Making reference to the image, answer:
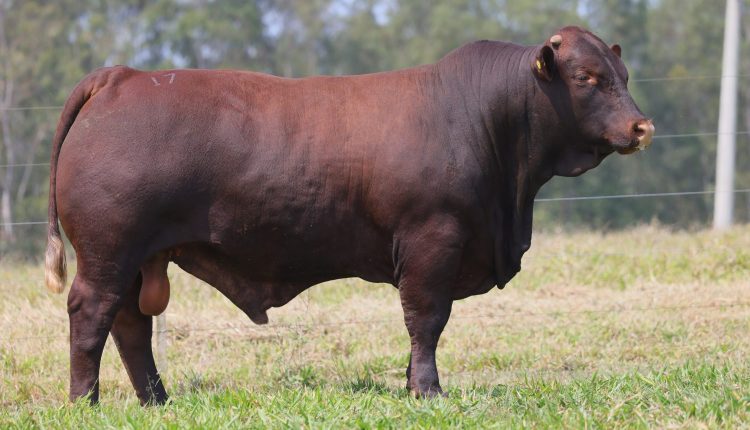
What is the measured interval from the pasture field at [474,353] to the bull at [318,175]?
0.60 meters

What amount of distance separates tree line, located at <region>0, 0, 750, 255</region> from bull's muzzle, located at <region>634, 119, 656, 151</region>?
21.6 meters

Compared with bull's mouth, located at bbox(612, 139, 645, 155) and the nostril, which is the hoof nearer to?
bull's mouth, located at bbox(612, 139, 645, 155)

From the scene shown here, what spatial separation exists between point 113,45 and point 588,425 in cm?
3226

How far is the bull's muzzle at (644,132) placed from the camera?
211 inches

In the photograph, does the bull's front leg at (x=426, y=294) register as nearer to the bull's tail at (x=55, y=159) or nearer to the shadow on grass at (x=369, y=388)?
the shadow on grass at (x=369, y=388)

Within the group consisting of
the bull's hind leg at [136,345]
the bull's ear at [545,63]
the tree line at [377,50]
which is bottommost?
the tree line at [377,50]

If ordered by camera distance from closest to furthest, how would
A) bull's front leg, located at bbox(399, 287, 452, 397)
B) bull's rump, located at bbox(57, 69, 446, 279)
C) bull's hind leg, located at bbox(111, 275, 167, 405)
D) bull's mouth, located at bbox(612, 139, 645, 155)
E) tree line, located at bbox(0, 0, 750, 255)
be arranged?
bull's rump, located at bbox(57, 69, 446, 279) → bull's mouth, located at bbox(612, 139, 645, 155) → bull's front leg, located at bbox(399, 287, 452, 397) → bull's hind leg, located at bbox(111, 275, 167, 405) → tree line, located at bbox(0, 0, 750, 255)

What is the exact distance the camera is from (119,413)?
5055mm

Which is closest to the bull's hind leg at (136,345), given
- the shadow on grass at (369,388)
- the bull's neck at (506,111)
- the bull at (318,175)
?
the bull at (318,175)

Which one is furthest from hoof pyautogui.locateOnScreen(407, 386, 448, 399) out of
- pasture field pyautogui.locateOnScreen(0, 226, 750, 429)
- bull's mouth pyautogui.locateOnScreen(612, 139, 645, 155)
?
bull's mouth pyautogui.locateOnScreen(612, 139, 645, 155)

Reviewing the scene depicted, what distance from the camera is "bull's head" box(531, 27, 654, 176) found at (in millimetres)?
5508

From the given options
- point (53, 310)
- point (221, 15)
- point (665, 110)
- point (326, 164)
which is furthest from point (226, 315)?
point (221, 15)

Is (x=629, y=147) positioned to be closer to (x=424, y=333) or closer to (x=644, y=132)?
(x=644, y=132)

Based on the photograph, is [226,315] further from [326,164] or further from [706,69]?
[706,69]
